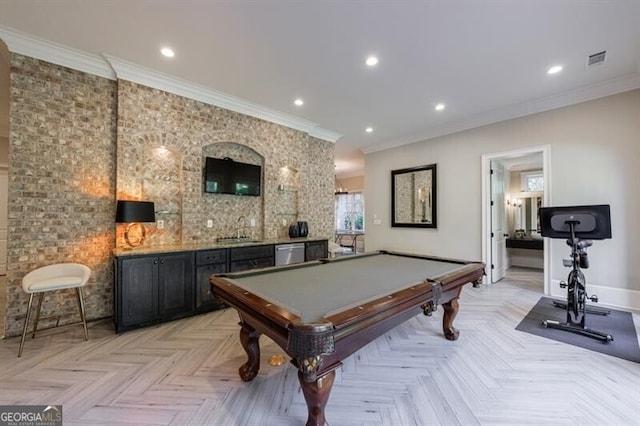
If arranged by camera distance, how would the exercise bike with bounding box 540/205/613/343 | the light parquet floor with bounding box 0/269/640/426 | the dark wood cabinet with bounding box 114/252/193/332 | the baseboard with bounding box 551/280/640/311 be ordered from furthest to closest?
1. the baseboard with bounding box 551/280/640/311
2. the exercise bike with bounding box 540/205/613/343
3. the dark wood cabinet with bounding box 114/252/193/332
4. the light parquet floor with bounding box 0/269/640/426

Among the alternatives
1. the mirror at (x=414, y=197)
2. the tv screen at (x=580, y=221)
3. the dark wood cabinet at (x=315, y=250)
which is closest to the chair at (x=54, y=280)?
the dark wood cabinet at (x=315, y=250)

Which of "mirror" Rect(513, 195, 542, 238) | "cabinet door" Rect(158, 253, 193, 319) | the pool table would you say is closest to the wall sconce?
"cabinet door" Rect(158, 253, 193, 319)

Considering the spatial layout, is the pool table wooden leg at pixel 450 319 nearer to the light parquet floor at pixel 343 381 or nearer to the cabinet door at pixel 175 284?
the light parquet floor at pixel 343 381

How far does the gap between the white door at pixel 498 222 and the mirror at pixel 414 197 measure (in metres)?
1.03

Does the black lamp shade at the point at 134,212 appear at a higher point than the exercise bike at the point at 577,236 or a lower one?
higher

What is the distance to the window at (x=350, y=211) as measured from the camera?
10711 millimetres

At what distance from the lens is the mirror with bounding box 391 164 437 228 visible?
554 cm

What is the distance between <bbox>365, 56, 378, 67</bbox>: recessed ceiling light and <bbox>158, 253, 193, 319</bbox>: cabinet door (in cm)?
318

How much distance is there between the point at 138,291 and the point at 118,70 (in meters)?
2.69

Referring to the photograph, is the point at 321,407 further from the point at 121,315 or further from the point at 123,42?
the point at 123,42

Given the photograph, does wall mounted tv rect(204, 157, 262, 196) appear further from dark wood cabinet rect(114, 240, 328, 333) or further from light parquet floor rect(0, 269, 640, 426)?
light parquet floor rect(0, 269, 640, 426)

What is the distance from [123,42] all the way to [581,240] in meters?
5.79

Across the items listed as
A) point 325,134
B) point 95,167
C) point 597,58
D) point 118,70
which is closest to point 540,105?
point 597,58

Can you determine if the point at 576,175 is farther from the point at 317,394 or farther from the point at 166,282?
the point at 166,282
